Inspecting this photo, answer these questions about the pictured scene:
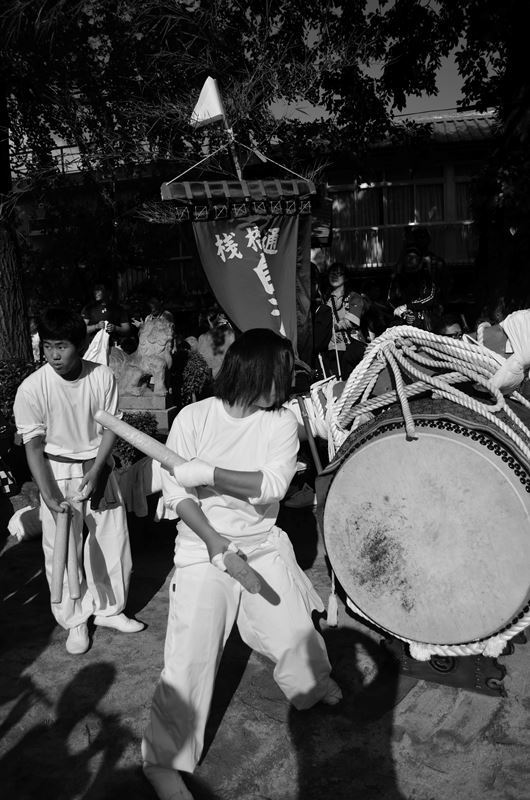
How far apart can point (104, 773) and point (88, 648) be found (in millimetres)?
900

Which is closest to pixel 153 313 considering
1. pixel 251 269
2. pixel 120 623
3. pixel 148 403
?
pixel 148 403

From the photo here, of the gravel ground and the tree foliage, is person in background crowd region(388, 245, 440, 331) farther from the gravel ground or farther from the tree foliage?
the gravel ground

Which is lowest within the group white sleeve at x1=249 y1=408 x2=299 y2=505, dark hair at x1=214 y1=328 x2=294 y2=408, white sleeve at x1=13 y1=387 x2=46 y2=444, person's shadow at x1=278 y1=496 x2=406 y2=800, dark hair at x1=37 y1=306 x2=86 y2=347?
person's shadow at x1=278 y1=496 x2=406 y2=800

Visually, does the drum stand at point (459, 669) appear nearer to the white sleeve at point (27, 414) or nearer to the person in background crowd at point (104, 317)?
the white sleeve at point (27, 414)

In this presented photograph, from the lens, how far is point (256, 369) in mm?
2367

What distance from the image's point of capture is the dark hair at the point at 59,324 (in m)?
2.93

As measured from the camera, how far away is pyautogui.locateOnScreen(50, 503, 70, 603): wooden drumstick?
9.29ft

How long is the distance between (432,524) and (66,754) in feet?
5.21

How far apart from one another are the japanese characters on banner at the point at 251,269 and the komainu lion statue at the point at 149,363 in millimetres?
2477

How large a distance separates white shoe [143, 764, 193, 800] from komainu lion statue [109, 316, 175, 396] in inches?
232

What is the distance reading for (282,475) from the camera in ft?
7.63

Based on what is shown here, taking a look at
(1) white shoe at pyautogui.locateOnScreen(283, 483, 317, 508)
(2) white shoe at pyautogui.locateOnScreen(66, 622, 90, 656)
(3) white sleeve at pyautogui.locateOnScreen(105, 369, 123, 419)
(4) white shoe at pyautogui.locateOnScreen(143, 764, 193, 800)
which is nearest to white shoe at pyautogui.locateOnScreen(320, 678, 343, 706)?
(4) white shoe at pyautogui.locateOnScreen(143, 764, 193, 800)

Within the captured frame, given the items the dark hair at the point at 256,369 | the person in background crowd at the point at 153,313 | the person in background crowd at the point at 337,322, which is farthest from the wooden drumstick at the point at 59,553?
the person in background crowd at the point at 153,313

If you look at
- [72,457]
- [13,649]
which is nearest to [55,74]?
[72,457]
